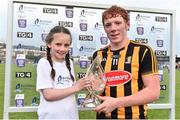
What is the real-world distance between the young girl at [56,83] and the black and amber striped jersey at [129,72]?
36 centimetres

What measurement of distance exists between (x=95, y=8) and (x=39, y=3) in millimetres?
635

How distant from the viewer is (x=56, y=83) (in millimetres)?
2682

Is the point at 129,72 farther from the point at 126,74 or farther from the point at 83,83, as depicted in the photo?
the point at 83,83

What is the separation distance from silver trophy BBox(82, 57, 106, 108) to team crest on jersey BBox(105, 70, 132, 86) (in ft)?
0.11

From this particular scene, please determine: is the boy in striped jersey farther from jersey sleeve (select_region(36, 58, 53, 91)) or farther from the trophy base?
jersey sleeve (select_region(36, 58, 53, 91))

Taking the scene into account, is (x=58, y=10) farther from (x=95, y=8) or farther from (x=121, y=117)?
(x=121, y=117)

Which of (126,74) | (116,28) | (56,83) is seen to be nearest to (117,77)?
(126,74)

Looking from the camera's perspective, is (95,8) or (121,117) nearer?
(121,117)

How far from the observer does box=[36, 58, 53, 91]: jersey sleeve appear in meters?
2.62

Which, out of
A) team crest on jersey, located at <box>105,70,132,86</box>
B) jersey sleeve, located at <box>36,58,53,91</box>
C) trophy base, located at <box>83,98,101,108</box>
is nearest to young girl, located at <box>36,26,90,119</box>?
jersey sleeve, located at <box>36,58,53,91</box>

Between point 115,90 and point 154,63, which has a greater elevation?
point 154,63

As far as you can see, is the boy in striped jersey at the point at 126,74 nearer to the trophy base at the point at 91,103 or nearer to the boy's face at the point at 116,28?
the boy's face at the point at 116,28


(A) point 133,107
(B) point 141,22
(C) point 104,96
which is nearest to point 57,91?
(C) point 104,96

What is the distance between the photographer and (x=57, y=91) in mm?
2590
